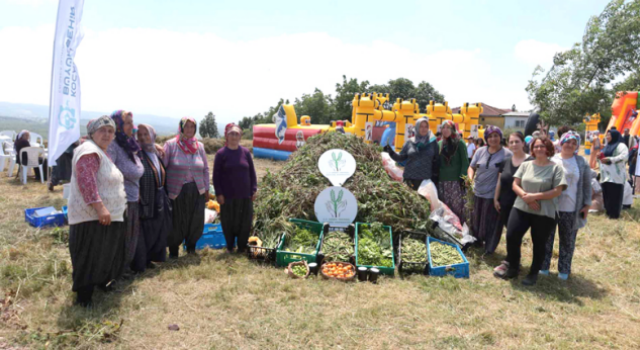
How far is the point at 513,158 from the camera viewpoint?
4.21 m

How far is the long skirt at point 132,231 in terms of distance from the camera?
346cm

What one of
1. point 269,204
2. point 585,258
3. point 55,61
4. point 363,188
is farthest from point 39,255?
point 585,258

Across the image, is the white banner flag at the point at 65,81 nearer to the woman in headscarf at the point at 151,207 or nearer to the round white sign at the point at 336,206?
the woman in headscarf at the point at 151,207

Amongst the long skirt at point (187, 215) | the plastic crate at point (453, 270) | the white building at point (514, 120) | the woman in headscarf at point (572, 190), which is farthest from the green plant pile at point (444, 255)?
the white building at point (514, 120)

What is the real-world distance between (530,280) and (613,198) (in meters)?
4.35

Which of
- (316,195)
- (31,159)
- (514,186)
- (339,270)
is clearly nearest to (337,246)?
(339,270)

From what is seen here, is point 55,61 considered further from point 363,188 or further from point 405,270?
point 405,270

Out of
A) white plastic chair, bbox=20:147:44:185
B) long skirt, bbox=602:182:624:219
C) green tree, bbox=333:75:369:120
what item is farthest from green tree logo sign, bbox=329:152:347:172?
green tree, bbox=333:75:369:120

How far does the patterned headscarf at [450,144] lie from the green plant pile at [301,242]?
2.09 meters

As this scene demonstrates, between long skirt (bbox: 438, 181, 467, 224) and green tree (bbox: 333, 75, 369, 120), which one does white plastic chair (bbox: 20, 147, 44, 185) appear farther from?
green tree (bbox: 333, 75, 369, 120)

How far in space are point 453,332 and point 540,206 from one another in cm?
162

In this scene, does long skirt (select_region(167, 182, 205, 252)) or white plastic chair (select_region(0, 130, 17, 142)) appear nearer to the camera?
long skirt (select_region(167, 182, 205, 252))

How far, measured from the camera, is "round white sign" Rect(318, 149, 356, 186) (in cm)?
508

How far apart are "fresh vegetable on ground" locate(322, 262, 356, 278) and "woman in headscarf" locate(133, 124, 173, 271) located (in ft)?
5.61
